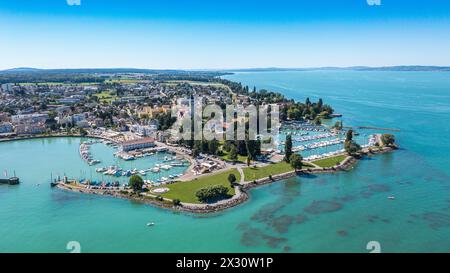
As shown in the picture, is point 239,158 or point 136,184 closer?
point 136,184

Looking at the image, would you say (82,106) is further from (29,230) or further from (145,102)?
(29,230)

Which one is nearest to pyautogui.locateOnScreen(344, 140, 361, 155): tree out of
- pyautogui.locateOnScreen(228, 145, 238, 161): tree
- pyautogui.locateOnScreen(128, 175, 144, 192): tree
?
pyautogui.locateOnScreen(228, 145, 238, 161): tree

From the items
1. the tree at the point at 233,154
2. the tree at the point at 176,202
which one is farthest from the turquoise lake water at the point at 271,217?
the tree at the point at 233,154

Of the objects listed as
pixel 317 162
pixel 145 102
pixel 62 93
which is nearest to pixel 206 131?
pixel 317 162

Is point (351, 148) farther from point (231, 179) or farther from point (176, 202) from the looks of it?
point (176, 202)

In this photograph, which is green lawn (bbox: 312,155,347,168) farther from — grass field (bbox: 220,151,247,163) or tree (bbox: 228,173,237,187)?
tree (bbox: 228,173,237,187)

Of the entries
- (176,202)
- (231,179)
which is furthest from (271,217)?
(176,202)

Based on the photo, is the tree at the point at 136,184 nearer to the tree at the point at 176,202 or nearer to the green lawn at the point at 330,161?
the tree at the point at 176,202
